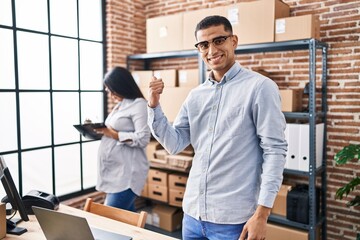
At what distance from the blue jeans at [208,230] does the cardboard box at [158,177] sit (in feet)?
6.85

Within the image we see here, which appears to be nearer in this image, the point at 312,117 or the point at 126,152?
the point at 126,152

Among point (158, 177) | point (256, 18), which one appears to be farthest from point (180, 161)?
point (256, 18)

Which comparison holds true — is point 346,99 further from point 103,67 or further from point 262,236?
point 103,67

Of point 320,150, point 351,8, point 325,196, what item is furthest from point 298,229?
point 351,8

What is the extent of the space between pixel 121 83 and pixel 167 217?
181cm

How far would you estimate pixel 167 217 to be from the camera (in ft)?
12.2

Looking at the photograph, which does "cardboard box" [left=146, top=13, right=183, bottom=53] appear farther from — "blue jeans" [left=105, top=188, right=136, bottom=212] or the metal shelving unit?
"blue jeans" [left=105, top=188, right=136, bottom=212]

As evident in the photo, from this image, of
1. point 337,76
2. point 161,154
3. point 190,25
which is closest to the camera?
point 337,76

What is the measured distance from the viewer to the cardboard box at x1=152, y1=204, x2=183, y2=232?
3.71 metres

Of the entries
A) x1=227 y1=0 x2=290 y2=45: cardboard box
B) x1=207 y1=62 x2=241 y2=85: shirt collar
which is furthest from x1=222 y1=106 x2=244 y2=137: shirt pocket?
x1=227 y1=0 x2=290 y2=45: cardboard box

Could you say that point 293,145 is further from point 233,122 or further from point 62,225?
point 62,225

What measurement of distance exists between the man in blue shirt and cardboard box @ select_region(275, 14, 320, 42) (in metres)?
1.50

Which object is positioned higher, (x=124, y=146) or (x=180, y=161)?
(x=124, y=146)

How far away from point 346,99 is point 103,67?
252 centimetres
